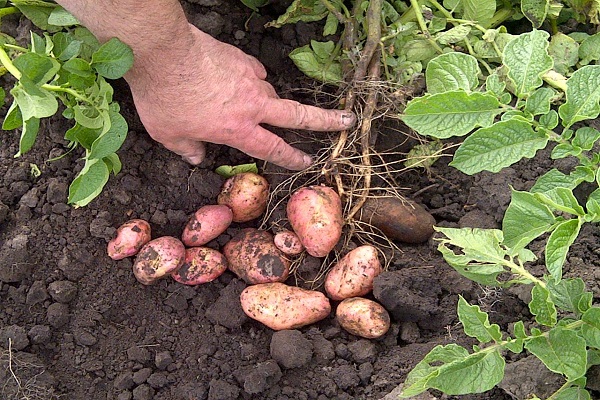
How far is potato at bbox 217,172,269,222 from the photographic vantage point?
5.64 ft

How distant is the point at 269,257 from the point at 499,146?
0.81 metres

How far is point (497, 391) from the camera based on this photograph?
1.29m

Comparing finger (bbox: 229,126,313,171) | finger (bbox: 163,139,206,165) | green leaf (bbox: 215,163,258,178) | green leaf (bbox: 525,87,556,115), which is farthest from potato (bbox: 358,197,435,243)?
green leaf (bbox: 525,87,556,115)

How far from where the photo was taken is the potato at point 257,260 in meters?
1.67

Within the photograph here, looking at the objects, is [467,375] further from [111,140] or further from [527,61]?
[111,140]

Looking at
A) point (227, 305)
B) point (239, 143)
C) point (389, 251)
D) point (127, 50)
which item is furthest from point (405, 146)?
point (127, 50)

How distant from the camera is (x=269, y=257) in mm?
1678

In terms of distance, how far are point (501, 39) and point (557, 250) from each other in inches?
35.0

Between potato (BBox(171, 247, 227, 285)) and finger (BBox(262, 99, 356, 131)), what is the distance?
0.40 m

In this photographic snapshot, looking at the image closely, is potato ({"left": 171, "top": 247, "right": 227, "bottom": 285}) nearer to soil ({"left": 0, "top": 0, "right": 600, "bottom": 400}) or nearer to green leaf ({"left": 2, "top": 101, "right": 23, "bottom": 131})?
soil ({"left": 0, "top": 0, "right": 600, "bottom": 400})

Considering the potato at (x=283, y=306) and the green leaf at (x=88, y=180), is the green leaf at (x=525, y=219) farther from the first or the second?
the green leaf at (x=88, y=180)

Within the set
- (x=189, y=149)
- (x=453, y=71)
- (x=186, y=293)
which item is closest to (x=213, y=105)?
(x=189, y=149)

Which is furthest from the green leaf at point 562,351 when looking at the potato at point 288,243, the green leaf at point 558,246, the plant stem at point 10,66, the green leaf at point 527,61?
the plant stem at point 10,66

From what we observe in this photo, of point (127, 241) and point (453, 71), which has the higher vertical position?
point (453, 71)
